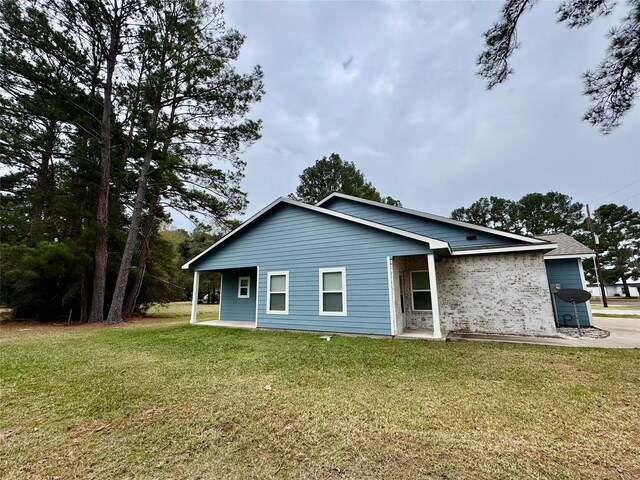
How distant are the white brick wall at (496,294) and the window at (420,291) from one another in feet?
1.35

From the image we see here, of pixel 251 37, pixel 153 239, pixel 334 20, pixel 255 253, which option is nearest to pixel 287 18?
pixel 334 20

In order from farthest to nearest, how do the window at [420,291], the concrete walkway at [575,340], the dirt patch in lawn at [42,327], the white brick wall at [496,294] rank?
the dirt patch in lawn at [42,327] → the window at [420,291] → the white brick wall at [496,294] → the concrete walkway at [575,340]

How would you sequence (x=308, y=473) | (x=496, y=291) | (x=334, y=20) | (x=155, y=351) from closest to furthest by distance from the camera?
(x=308, y=473) < (x=155, y=351) < (x=496, y=291) < (x=334, y=20)

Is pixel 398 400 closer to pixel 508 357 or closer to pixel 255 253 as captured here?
pixel 508 357

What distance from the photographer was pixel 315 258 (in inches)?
337

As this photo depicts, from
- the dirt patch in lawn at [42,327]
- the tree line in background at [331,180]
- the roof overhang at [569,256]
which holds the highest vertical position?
the tree line in background at [331,180]

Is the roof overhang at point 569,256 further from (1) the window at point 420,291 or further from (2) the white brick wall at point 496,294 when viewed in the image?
(1) the window at point 420,291

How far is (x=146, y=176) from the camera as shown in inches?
529

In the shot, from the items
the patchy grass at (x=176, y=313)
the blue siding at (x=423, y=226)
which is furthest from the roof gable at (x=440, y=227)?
the patchy grass at (x=176, y=313)

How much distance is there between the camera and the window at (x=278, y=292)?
8938 mm

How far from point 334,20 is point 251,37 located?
17.7 feet

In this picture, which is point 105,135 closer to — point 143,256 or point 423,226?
point 143,256

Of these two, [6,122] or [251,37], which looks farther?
[251,37]

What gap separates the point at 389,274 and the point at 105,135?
14071mm
